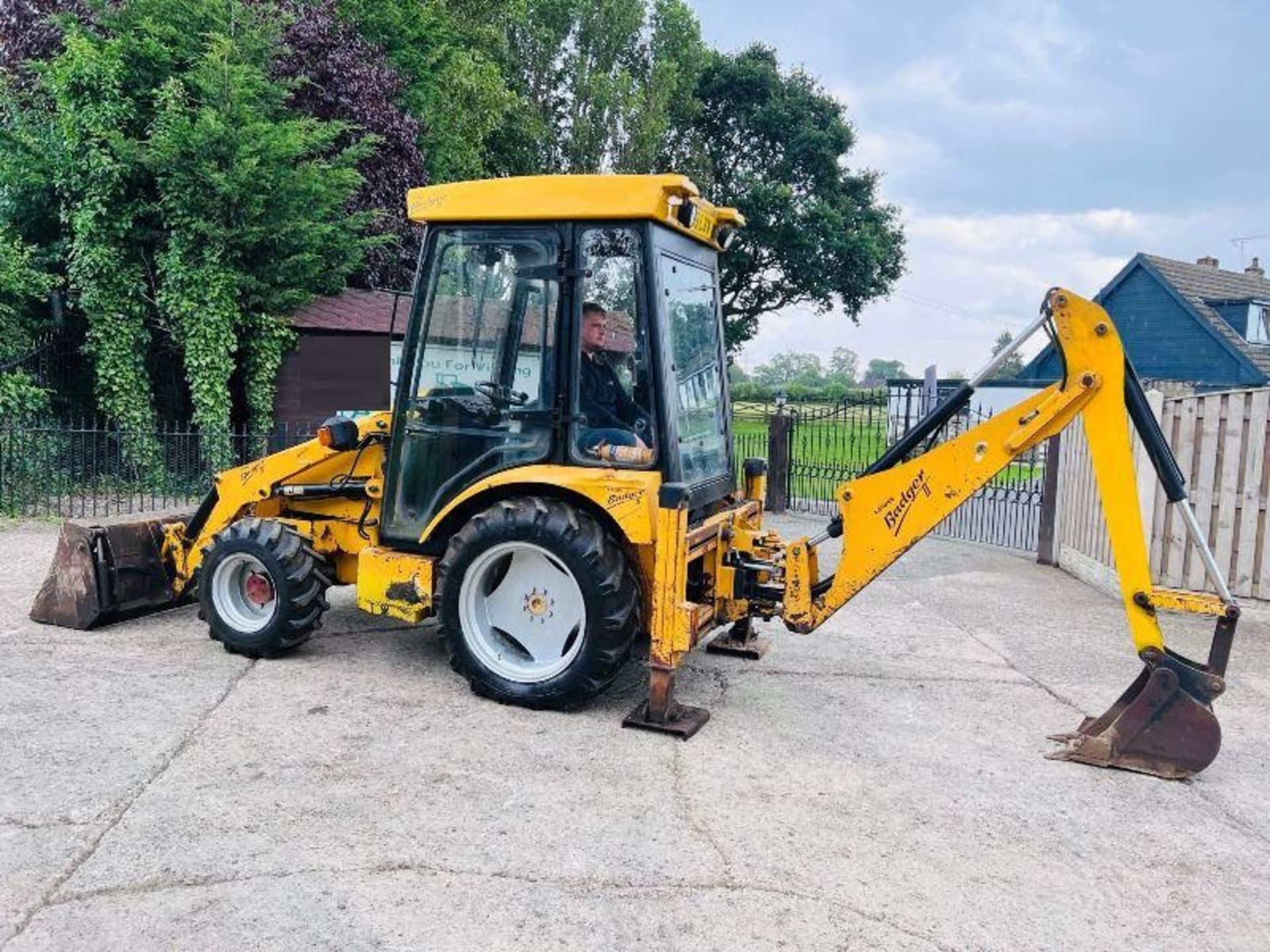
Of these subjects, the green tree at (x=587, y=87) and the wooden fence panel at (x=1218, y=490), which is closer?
the wooden fence panel at (x=1218, y=490)

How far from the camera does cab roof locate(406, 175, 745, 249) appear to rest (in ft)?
14.9

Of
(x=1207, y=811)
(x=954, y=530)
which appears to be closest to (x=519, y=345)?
(x=1207, y=811)

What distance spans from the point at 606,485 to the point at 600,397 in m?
0.45

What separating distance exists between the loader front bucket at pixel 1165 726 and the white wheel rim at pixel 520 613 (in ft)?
7.62

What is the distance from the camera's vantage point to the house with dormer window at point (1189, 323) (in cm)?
2552

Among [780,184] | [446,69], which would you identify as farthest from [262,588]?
[780,184]

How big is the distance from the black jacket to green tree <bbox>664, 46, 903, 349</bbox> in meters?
24.3

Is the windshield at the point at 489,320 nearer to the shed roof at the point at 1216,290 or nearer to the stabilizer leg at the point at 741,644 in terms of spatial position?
the stabilizer leg at the point at 741,644

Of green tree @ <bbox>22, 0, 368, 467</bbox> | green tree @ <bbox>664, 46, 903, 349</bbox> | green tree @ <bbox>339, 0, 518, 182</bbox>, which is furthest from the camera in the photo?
green tree @ <bbox>664, 46, 903, 349</bbox>

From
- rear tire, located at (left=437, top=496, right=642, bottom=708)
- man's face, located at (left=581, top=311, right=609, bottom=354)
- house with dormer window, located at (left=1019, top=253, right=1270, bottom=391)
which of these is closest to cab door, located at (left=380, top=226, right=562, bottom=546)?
man's face, located at (left=581, top=311, right=609, bottom=354)

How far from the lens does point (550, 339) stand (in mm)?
4734

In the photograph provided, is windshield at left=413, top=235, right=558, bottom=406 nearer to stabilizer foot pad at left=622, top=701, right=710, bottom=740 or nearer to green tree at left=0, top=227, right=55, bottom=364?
stabilizer foot pad at left=622, top=701, right=710, bottom=740

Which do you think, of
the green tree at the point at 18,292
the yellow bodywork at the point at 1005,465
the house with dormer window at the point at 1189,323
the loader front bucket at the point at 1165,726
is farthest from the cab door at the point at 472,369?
the house with dormer window at the point at 1189,323

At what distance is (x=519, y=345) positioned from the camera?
15.7 ft
